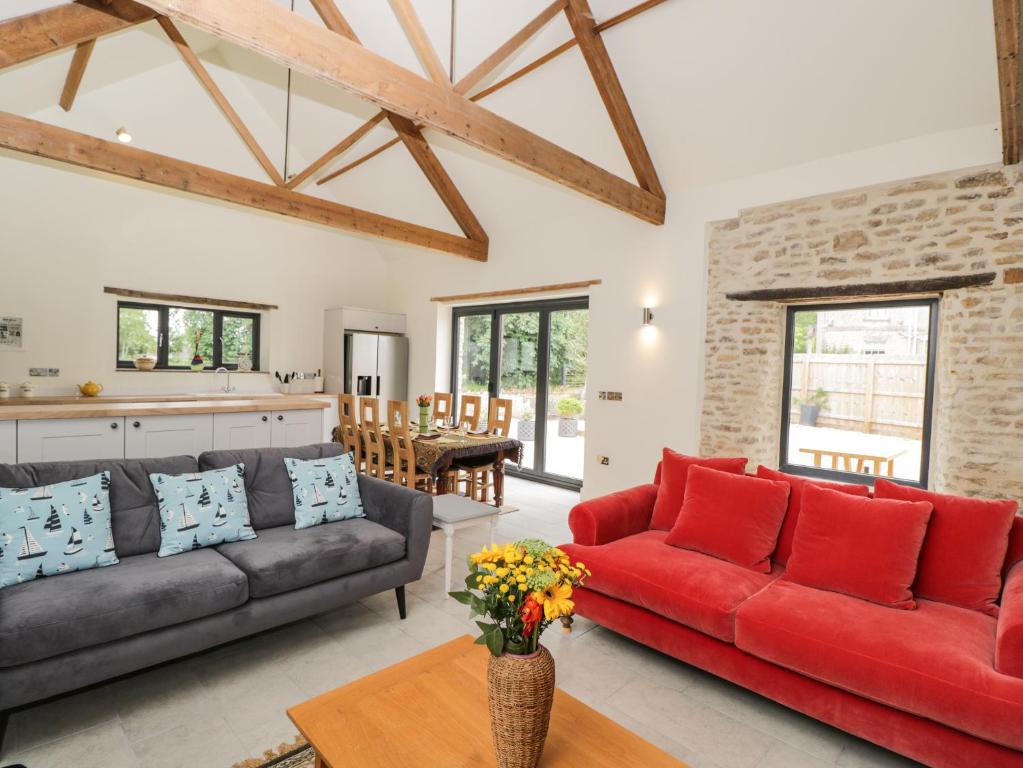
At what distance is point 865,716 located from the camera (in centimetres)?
211

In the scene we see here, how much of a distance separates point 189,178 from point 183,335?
2737mm

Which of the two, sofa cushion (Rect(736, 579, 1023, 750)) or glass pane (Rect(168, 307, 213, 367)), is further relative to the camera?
glass pane (Rect(168, 307, 213, 367))

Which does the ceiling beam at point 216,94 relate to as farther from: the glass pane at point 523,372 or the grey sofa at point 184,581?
the grey sofa at point 184,581

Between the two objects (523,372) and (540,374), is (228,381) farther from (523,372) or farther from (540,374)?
(540,374)

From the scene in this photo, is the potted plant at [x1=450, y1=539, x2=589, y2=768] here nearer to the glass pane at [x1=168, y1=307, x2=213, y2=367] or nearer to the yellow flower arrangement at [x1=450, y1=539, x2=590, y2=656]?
the yellow flower arrangement at [x1=450, y1=539, x2=590, y2=656]

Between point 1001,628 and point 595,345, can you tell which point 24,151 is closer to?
point 595,345

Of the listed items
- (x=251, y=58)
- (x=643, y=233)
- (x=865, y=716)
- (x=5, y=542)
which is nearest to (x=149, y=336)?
(x=251, y=58)

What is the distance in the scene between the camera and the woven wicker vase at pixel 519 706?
1468mm

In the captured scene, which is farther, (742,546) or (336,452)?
(336,452)

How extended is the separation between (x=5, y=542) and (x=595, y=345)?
4725mm

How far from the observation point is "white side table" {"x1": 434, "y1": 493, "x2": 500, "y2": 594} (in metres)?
3.46

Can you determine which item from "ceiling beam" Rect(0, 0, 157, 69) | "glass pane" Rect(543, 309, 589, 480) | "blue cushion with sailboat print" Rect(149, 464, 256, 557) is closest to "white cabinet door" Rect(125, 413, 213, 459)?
"blue cushion with sailboat print" Rect(149, 464, 256, 557)

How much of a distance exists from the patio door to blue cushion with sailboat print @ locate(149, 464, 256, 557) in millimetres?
3866

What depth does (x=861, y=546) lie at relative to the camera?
2.58 m
